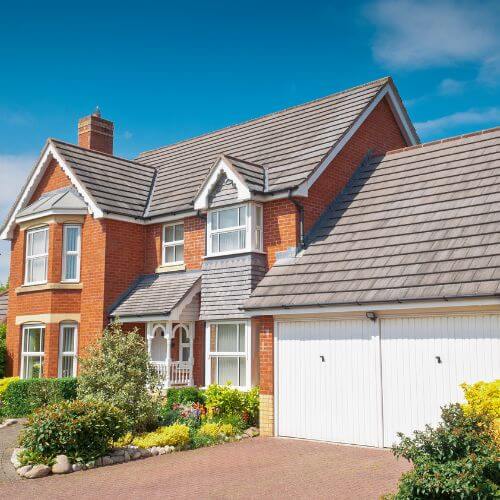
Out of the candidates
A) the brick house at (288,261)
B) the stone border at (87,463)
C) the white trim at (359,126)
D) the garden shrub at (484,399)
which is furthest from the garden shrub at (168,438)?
the white trim at (359,126)

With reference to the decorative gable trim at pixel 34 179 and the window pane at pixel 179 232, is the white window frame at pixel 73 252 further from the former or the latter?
the window pane at pixel 179 232

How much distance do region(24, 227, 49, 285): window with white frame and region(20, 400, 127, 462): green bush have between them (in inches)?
411

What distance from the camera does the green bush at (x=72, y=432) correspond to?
40.8ft

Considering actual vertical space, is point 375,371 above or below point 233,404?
above

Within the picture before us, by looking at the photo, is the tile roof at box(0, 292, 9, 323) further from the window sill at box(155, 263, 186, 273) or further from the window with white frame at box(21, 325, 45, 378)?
the window sill at box(155, 263, 186, 273)

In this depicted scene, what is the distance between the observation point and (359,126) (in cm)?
2044

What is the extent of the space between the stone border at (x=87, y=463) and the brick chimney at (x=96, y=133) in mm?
16777

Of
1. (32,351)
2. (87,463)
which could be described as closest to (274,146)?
(32,351)

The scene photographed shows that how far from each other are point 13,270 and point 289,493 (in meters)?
17.7

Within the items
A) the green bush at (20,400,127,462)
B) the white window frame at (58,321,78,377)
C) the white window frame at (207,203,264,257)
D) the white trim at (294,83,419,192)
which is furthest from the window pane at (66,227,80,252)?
the green bush at (20,400,127,462)

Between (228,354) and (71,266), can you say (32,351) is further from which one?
(228,354)

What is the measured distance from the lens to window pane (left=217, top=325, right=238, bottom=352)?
18.6 metres

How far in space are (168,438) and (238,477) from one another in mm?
3294

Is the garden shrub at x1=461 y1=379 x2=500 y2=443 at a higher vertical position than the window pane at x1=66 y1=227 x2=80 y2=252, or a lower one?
lower
